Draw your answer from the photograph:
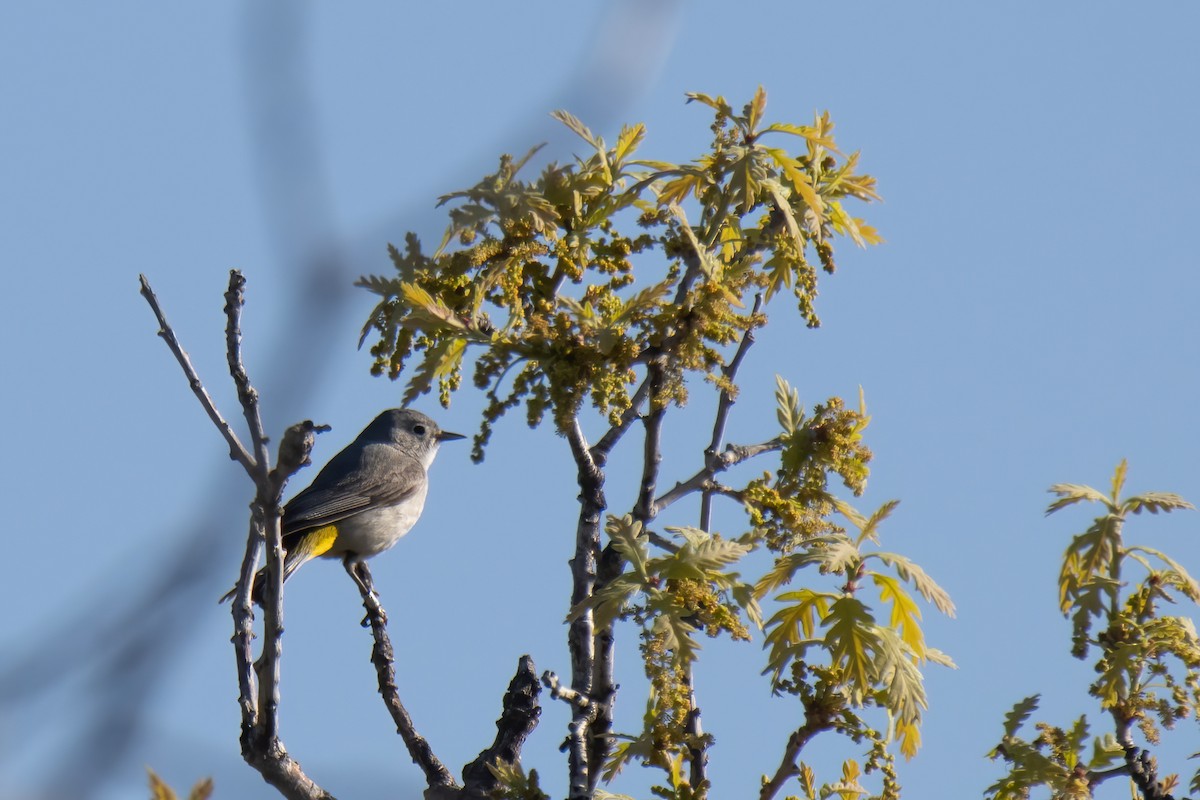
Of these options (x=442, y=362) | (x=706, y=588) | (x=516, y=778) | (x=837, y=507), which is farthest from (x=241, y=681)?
(x=837, y=507)

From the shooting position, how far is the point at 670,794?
153 inches

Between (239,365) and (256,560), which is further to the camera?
(256,560)

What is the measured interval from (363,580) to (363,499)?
950mm

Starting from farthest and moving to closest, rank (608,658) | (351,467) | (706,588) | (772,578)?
(351,467)
(608,658)
(772,578)
(706,588)

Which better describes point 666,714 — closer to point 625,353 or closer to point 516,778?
point 516,778

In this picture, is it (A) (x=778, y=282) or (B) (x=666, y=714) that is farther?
(A) (x=778, y=282)

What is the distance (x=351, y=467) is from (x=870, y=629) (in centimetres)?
634

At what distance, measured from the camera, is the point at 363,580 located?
8156 millimetres

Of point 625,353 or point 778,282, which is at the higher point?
point 778,282

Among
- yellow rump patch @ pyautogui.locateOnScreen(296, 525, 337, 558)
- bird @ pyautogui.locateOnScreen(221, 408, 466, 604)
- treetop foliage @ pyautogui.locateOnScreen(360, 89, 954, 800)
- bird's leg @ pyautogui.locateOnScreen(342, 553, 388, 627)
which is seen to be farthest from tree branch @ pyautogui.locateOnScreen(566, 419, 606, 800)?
yellow rump patch @ pyautogui.locateOnScreen(296, 525, 337, 558)

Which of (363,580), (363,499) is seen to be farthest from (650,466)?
(363,499)

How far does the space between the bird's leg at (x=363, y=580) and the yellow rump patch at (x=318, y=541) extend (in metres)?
0.21

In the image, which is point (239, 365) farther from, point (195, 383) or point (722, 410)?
point (722, 410)

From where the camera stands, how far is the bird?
8398 millimetres
